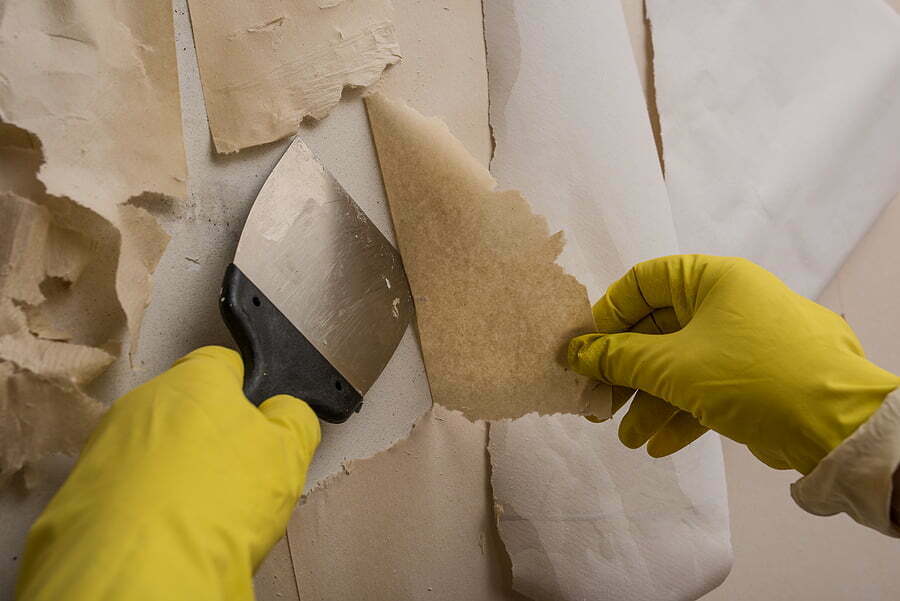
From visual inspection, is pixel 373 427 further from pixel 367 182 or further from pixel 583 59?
pixel 583 59

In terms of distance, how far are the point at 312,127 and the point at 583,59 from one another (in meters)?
0.41

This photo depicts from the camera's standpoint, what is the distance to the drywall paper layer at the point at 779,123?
115cm

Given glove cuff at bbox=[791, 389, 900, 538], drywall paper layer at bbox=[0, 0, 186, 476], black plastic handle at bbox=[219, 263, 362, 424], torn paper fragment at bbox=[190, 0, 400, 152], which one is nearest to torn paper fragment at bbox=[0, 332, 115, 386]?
drywall paper layer at bbox=[0, 0, 186, 476]

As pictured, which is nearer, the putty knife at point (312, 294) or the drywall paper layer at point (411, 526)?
the putty knife at point (312, 294)

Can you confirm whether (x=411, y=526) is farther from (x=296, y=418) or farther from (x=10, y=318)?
(x=10, y=318)

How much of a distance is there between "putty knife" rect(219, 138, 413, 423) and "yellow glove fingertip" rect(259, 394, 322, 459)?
0.02m

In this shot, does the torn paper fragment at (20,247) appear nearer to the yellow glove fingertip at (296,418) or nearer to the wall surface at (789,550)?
the yellow glove fingertip at (296,418)

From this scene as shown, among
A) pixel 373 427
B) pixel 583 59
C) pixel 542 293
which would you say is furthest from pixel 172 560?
pixel 583 59

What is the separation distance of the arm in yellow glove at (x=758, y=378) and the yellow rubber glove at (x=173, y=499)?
40 centimetres

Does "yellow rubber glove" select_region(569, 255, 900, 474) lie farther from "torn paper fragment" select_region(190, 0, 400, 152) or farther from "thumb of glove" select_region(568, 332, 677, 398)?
"torn paper fragment" select_region(190, 0, 400, 152)

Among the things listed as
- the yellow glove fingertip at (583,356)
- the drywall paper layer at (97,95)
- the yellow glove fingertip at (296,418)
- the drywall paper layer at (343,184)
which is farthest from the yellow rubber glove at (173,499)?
the yellow glove fingertip at (583,356)

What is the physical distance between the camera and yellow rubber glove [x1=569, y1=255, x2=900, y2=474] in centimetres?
68

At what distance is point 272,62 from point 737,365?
24.9 inches

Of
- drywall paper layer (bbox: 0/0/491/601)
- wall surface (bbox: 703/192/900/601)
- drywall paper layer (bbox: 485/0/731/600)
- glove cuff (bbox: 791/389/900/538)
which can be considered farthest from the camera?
wall surface (bbox: 703/192/900/601)
